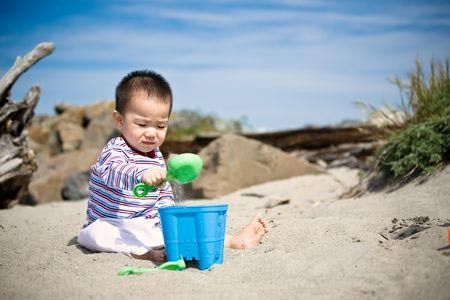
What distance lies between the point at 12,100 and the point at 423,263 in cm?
499

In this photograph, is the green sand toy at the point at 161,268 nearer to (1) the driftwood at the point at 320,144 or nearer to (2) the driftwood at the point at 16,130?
(2) the driftwood at the point at 16,130

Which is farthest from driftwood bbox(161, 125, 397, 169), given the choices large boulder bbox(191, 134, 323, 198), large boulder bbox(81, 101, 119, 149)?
large boulder bbox(81, 101, 119, 149)

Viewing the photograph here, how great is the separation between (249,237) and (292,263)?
701 millimetres

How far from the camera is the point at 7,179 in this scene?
621cm

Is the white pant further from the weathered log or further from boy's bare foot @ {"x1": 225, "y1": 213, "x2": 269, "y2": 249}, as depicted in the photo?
the weathered log

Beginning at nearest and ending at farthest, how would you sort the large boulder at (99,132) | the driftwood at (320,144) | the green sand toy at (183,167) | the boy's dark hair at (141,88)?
the green sand toy at (183,167) → the boy's dark hair at (141,88) → the driftwood at (320,144) → the large boulder at (99,132)

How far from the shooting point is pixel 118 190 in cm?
364

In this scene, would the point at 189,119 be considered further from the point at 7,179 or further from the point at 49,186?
the point at 7,179

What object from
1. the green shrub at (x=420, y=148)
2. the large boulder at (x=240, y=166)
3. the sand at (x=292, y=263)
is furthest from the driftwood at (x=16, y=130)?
the green shrub at (x=420, y=148)

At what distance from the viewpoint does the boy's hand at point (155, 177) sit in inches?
122

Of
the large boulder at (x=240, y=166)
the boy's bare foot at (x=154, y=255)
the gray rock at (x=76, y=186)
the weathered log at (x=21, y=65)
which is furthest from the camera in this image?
the gray rock at (x=76, y=186)

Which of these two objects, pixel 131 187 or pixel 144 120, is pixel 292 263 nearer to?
pixel 131 187

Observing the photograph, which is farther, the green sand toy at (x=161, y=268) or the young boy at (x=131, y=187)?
the young boy at (x=131, y=187)

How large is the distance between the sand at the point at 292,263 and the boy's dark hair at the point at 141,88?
100cm
